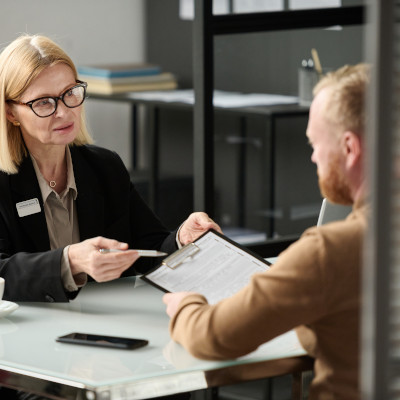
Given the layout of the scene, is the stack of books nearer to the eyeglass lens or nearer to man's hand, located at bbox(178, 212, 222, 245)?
the eyeglass lens

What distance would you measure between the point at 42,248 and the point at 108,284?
7.8 inches

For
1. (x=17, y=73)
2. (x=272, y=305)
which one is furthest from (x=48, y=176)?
(x=272, y=305)

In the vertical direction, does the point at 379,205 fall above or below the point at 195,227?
above

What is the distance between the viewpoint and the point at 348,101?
1.40 metres

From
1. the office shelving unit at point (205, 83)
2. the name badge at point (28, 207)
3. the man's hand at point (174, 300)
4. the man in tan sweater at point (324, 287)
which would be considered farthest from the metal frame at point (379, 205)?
the office shelving unit at point (205, 83)

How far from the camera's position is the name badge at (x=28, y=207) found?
2.14 meters

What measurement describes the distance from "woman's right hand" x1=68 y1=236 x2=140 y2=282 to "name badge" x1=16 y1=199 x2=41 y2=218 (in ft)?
1.04

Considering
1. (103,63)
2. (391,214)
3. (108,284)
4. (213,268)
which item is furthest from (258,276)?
(103,63)

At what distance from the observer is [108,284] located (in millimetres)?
2098

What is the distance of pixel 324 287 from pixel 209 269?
548mm

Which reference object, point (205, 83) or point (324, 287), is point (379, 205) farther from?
point (205, 83)

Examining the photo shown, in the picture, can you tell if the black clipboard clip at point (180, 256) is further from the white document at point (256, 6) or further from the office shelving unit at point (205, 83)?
the white document at point (256, 6)

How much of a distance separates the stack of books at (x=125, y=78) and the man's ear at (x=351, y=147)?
158 inches

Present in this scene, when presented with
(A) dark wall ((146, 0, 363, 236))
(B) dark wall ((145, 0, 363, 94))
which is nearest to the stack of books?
(A) dark wall ((146, 0, 363, 236))
